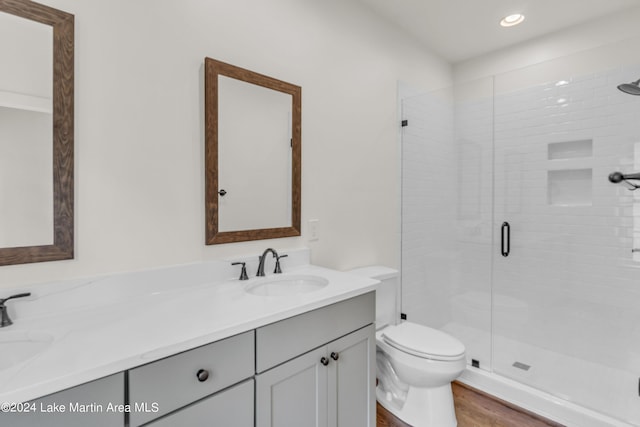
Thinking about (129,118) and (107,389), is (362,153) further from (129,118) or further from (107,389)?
(107,389)

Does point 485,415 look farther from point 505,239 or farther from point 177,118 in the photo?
point 177,118

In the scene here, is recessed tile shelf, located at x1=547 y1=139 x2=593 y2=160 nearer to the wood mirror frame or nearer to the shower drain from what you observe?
the shower drain

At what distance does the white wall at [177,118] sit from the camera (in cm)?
116

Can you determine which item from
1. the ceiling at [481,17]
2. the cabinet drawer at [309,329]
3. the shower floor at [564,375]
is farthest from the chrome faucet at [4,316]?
the shower floor at [564,375]

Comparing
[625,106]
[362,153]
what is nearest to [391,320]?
[362,153]

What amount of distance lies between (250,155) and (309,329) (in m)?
0.88

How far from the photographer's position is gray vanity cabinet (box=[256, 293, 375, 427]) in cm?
106

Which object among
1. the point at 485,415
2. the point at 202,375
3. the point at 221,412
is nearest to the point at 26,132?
the point at 202,375

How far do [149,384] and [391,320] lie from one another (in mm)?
1573

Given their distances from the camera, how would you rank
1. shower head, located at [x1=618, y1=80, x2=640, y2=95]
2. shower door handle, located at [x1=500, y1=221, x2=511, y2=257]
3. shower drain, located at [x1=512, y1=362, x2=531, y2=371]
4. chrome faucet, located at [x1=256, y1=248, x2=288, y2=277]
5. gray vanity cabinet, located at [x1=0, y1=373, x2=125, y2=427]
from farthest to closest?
1. shower door handle, located at [x1=500, y1=221, x2=511, y2=257]
2. shower drain, located at [x1=512, y1=362, x2=531, y2=371]
3. shower head, located at [x1=618, y1=80, x2=640, y2=95]
4. chrome faucet, located at [x1=256, y1=248, x2=288, y2=277]
5. gray vanity cabinet, located at [x1=0, y1=373, x2=125, y2=427]

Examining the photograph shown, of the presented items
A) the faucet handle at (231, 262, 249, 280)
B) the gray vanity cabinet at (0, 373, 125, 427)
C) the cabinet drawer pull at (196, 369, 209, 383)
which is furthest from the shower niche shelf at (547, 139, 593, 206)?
the gray vanity cabinet at (0, 373, 125, 427)

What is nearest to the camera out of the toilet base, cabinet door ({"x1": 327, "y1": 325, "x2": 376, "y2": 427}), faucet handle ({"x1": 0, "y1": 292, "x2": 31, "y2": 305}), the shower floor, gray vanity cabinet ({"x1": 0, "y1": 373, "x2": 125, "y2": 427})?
gray vanity cabinet ({"x1": 0, "y1": 373, "x2": 125, "y2": 427})

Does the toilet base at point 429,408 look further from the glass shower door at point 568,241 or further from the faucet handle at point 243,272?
the faucet handle at point 243,272

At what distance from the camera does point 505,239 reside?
2.50 metres
